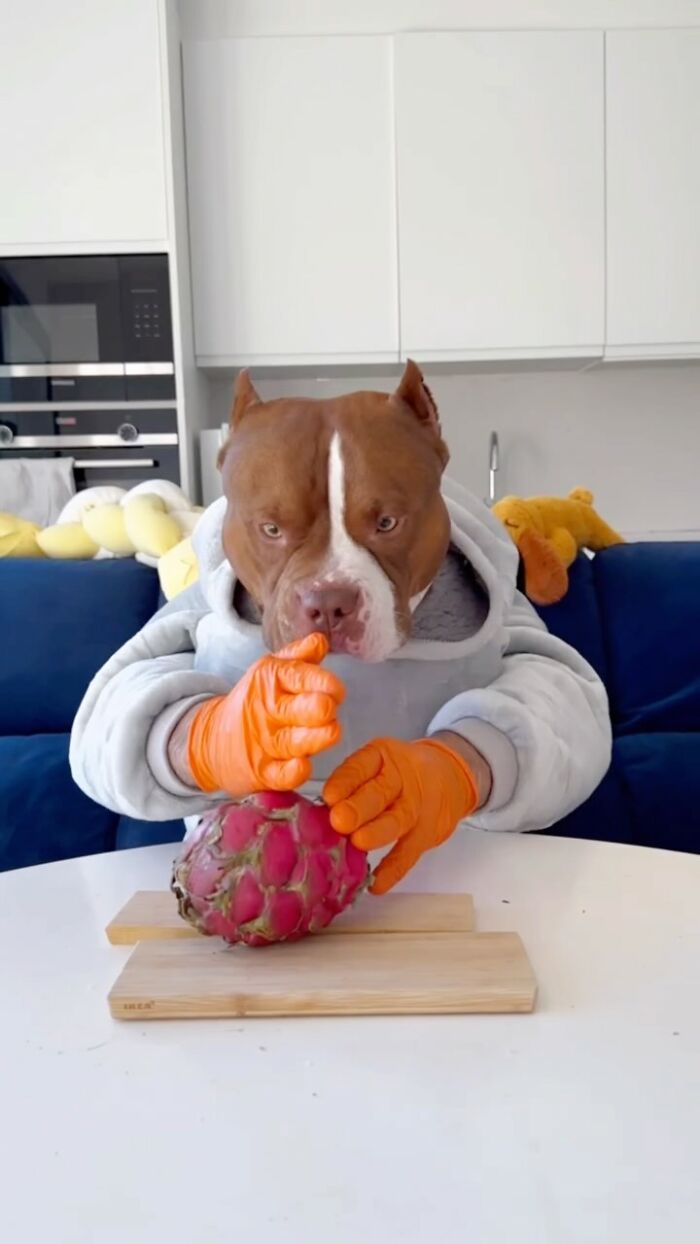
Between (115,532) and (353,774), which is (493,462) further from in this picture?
(353,774)

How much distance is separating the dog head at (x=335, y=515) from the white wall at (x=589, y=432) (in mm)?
2228

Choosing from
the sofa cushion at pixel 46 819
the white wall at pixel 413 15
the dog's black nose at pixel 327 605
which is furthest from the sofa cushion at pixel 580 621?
the white wall at pixel 413 15

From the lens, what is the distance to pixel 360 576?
2.43 ft

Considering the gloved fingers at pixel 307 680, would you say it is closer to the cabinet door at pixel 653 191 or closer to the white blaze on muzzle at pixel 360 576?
the white blaze on muzzle at pixel 360 576

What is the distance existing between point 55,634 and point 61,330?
1167 millimetres

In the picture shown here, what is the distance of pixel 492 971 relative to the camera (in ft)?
1.93

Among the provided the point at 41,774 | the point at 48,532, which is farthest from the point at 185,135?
the point at 41,774

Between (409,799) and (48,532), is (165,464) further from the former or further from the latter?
(409,799)

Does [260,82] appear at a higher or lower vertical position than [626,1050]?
higher

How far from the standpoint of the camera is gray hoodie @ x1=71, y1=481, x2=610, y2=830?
32.5 inches

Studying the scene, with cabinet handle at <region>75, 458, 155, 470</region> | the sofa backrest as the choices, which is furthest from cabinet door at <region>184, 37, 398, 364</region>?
the sofa backrest

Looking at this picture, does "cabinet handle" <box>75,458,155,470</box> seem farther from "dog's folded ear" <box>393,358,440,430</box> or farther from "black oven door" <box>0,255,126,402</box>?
"dog's folded ear" <box>393,358,440,430</box>

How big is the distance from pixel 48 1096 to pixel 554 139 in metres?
2.59

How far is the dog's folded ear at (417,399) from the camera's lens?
831 mm
